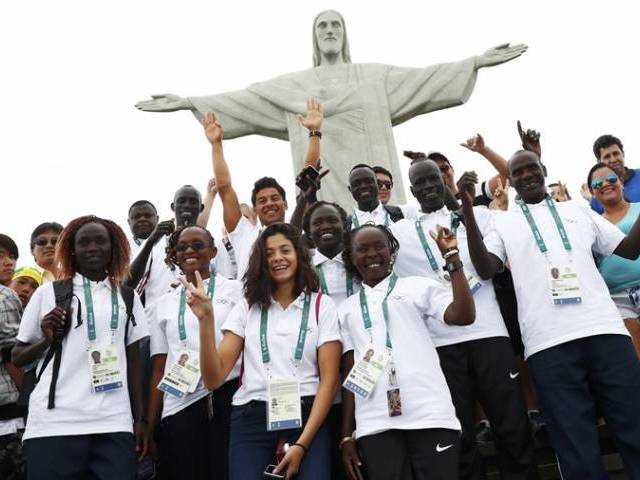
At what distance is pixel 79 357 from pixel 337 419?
144 centimetres

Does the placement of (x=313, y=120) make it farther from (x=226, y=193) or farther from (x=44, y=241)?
(x=44, y=241)

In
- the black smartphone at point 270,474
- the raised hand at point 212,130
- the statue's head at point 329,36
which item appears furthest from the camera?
the statue's head at point 329,36

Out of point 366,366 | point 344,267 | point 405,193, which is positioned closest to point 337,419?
point 366,366

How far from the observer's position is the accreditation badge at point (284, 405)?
3131 millimetres

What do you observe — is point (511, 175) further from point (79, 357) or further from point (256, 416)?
point (79, 357)

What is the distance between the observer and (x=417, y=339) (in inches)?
134

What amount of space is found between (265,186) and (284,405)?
7.07ft

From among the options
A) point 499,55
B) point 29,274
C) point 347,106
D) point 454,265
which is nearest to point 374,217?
point 454,265

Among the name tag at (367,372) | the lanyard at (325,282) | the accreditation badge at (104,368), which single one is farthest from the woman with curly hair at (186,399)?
the name tag at (367,372)

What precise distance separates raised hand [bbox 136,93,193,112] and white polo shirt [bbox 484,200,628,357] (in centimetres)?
555

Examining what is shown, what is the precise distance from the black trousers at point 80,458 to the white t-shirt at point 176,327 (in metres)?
0.41

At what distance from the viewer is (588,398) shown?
11.6 ft

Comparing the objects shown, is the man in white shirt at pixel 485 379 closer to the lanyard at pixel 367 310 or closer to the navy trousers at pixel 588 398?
the navy trousers at pixel 588 398

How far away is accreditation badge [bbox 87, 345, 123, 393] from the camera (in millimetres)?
3434
